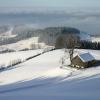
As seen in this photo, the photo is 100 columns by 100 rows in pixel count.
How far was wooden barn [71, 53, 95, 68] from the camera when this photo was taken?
64.9 metres

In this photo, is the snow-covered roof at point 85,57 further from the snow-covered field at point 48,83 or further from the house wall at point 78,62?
the snow-covered field at point 48,83

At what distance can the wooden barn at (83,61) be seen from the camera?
6494cm

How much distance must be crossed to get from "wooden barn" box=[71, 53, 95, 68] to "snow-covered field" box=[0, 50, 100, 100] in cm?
178

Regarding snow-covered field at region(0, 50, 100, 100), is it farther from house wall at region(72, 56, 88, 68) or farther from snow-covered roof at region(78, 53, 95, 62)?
snow-covered roof at region(78, 53, 95, 62)

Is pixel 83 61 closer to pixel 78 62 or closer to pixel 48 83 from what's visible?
pixel 78 62

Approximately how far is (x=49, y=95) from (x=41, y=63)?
Answer: 3852 cm

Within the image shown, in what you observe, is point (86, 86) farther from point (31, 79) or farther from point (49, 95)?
point (31, 79)

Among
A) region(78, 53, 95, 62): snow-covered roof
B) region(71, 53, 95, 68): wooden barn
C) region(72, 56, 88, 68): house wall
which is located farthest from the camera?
region(78, 53, 95, 62): snow-covered roof

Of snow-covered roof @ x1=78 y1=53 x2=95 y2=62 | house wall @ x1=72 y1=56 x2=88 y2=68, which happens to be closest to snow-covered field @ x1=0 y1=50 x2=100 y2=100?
house wall @ x1=72 y1=56 x2=88 y2=68

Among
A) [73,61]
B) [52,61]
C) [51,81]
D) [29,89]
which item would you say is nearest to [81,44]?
[52,61]

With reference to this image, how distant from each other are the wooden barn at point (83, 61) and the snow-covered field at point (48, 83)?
178 centimetres

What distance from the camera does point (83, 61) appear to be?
213 feet

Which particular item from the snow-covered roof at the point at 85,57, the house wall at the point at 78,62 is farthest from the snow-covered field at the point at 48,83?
the snow-covered roof at the point at 85,57

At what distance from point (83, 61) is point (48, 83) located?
14.2 metres
